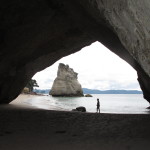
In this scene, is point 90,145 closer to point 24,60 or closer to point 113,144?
point 113,144

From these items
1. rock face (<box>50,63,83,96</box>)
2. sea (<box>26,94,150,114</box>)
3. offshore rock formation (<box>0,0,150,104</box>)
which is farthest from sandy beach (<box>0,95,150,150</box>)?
rock face (<box>50,63,83,96</box>)

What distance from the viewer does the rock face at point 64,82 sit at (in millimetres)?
81812

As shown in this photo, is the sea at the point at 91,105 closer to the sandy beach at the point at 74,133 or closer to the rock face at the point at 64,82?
the sandy beach at the point at 74,133

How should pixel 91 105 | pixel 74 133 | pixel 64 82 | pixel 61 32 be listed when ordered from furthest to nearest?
pixel 64 82
pixel 91 105
pixel 61 32
pixel 74 133

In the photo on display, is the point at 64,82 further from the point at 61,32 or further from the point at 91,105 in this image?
the point at 61,32

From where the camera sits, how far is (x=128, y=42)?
552 centimetres

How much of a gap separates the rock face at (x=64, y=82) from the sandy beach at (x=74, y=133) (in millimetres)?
68921

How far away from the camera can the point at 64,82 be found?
82125 millimetres

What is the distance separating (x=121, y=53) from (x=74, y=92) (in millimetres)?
77160

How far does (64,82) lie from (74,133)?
72609 mm

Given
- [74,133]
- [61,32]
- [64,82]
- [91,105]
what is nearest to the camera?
[74,133]

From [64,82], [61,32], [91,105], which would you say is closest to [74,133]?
[61,32]

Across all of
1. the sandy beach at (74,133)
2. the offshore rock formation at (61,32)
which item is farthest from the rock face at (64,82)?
the sandy beach at (74,133)

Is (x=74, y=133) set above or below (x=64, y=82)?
below
